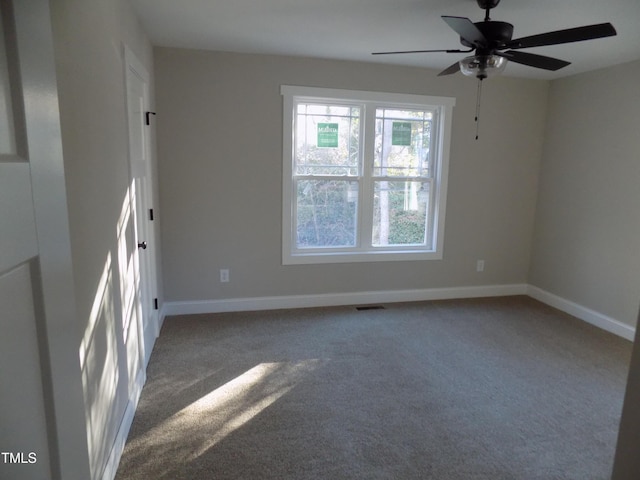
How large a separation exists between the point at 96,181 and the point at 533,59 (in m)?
2.56

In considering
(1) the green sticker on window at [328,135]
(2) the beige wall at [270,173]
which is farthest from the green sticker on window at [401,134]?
(1) the green sticker on window at [328,135]

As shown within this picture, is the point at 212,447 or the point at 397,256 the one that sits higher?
the point at 397,256

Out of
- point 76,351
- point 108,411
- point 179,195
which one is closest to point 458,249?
point 179,195

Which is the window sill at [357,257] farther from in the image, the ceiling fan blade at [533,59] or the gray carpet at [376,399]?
the ceiling fan blade at [533,59]

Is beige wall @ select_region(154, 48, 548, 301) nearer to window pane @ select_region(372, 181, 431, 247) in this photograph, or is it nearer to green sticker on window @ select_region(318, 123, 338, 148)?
window pane @ select_region(372, 181, 431, 247)

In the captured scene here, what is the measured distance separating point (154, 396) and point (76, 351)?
5.77 ft

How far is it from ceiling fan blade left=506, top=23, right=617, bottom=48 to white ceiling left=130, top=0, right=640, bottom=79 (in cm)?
42

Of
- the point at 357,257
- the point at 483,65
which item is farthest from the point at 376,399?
the point at 483,65

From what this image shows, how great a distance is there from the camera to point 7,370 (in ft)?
2.23

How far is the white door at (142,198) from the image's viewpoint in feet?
8.13

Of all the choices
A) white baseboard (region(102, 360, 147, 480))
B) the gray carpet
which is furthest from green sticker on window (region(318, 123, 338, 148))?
white baseboard (region(102, 360, 147, 480))

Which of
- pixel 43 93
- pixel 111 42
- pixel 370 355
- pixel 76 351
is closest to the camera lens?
pixel 43 93

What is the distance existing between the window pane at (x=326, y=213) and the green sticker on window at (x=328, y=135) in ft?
1.24

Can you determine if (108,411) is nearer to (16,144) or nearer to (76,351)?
(76,351)
